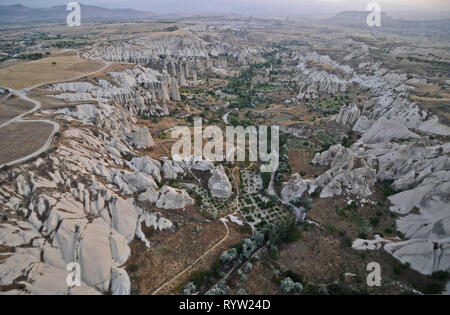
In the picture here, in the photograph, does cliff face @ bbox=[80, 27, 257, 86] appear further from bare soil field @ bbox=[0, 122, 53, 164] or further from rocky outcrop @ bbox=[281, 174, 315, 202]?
rocky outcrop @ bbox=[281, 174, 315, 202]

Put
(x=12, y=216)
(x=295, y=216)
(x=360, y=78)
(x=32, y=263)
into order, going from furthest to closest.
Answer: (x=360, y=78) < (x=295, y=216) < (x=12, y=216) < (x=32, y=263)

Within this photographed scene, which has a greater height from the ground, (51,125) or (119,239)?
(51,125)

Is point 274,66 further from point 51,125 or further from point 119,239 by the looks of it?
point 119,239

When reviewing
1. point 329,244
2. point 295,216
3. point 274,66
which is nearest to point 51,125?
point 295,216

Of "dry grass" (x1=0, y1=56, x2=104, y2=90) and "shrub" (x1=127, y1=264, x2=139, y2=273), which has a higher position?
"dry grass" (x1=0, y1=56, x2=104, y2=90)

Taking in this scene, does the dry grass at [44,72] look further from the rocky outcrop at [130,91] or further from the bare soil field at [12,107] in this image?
the bare soil field at [12,107]

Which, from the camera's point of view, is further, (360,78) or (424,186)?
(360,78)

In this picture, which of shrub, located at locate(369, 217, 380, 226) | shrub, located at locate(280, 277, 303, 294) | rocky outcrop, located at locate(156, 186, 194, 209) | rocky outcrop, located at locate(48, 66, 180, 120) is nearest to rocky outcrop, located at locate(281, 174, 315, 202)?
shrub, located at locate(369, 217, 380, 226)
